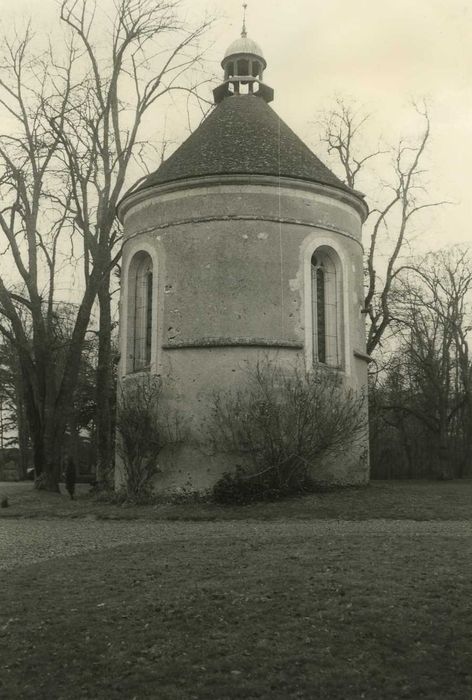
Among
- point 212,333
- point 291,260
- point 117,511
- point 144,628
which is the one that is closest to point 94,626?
point 144,628

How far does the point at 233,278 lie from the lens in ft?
57.9

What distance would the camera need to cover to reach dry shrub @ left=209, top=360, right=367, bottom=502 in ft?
53.4

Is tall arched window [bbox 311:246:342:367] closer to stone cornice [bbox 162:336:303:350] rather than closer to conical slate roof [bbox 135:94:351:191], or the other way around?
stone cornice [bbox 162:336:303:350]

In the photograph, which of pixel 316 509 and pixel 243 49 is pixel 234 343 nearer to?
pixel 316 509

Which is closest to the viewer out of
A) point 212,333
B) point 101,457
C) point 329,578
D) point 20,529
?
point 329,578

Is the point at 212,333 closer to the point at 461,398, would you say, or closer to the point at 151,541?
the point at 151,541

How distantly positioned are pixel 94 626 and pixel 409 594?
10.4 feet

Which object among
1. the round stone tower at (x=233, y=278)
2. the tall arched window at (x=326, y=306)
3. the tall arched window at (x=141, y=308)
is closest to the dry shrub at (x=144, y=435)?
the round stone tower at (x=233, y=278)

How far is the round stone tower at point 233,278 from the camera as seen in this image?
17422 mm

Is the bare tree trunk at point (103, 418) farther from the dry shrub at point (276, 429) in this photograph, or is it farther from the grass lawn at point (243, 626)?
the grass lawn at point (243, 626)

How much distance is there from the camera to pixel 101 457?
2317 cm

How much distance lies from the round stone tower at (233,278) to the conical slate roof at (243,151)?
5 cm

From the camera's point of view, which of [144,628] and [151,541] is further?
[151,541]

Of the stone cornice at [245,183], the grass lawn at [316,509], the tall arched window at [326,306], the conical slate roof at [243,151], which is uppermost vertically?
the conical slate roof at [243,151]
